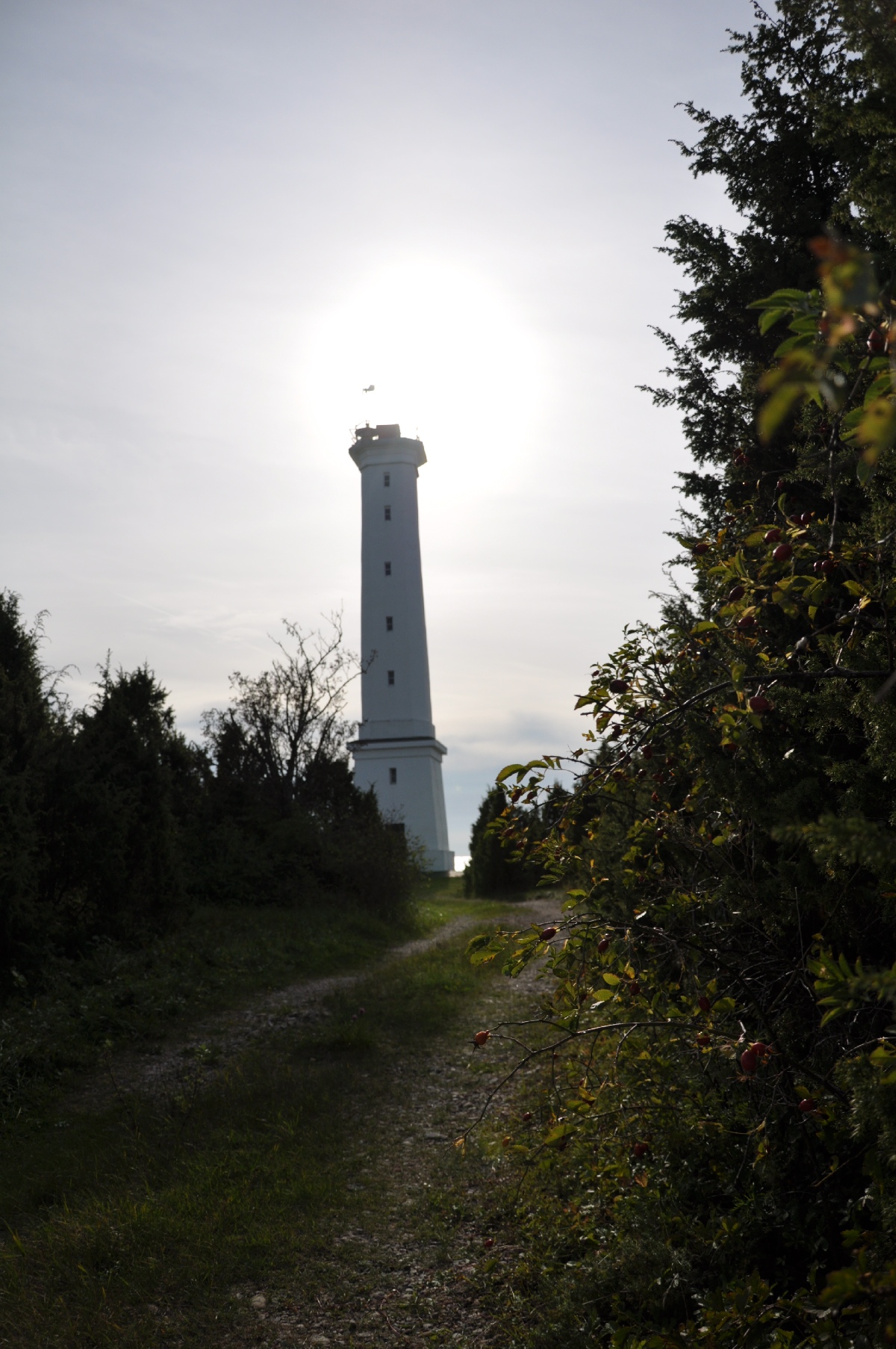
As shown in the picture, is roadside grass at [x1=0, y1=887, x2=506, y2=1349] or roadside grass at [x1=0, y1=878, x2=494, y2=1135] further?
roadside grass at [x1=0, y1=878, x2=494, y2=1135]

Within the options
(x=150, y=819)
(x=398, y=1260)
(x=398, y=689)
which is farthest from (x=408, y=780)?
(x=398, y=1260)

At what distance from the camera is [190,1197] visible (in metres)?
4.55

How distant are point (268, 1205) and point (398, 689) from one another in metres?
25.3

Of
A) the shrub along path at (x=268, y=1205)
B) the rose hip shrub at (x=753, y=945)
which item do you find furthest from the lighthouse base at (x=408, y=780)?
the rose hip shrub at (x=753, y=945)

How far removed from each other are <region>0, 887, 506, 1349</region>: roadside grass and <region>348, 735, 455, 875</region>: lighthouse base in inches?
849

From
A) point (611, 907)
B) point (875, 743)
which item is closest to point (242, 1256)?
point (611, 907)

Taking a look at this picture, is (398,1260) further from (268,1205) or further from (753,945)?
(753,945)

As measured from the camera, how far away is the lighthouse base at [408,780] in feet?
96.6

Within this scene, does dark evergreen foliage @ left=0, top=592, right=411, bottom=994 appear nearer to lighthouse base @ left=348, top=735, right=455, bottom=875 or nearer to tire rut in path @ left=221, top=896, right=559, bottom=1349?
tire rut in path @ left=221, top=896, right=559, bottom=1349

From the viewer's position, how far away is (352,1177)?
504cm

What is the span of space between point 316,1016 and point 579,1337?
6402 mm

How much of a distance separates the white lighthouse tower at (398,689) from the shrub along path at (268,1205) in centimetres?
2139

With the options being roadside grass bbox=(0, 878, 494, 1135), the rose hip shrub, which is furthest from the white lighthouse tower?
the rose hip shrub

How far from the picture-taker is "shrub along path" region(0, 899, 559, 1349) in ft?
11.6
